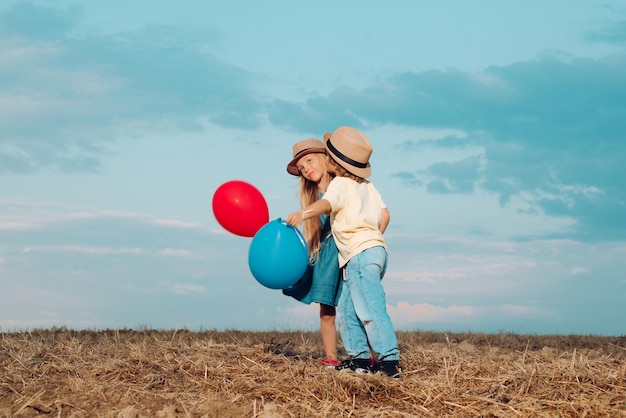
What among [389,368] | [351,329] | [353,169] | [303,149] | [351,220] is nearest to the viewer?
[389,368]

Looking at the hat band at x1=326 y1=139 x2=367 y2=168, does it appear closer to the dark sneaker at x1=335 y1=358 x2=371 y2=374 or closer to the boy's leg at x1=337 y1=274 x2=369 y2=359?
the boy's leg at x1=337 y1=274 x2=369 y2=359

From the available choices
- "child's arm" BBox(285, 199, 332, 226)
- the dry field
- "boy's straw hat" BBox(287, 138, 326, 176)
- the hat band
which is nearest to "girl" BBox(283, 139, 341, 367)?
"boy's straw hat" BBox(287, 138, 326, 176)

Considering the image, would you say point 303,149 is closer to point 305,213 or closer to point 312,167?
point 312,167

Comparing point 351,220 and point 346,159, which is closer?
point 351,220

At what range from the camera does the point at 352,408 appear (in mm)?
4422

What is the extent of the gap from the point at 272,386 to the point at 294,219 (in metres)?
1.21

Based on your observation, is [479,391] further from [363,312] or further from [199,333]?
[199,333]

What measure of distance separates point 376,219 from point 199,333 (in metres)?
4.38

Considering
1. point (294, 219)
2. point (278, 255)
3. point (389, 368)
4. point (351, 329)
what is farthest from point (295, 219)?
point (389, 368)

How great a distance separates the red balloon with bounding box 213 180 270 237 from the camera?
620 centimetres

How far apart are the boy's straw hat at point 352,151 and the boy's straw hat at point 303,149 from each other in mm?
251

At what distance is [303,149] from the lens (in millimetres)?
6227

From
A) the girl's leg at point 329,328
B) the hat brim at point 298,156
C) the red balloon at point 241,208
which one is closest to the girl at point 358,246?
the hat brim at point 298,156

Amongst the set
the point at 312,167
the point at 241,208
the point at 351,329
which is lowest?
the point at 351,329
